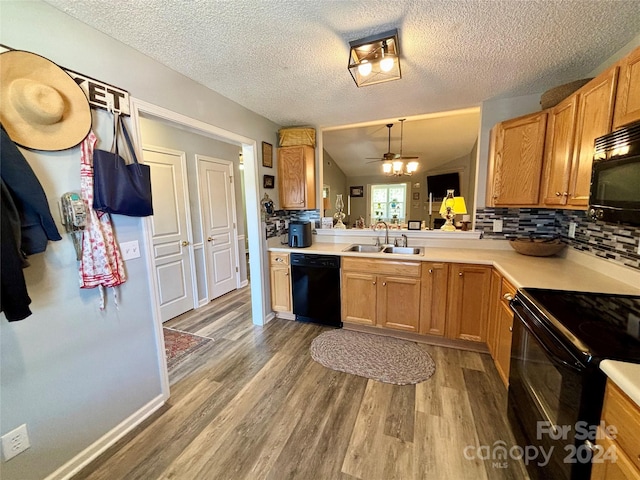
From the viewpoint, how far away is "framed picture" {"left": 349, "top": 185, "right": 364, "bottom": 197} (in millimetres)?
8398

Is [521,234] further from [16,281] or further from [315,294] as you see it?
[16,281]

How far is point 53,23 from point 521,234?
3.76m

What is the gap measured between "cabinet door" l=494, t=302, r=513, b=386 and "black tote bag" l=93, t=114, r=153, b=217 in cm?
255

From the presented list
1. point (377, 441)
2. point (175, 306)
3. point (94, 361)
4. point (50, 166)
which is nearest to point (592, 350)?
point (377, 441)

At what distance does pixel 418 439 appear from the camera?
1.58 m

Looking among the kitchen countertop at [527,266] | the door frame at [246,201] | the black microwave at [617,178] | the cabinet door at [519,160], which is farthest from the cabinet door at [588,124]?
the door frame at [246,201]

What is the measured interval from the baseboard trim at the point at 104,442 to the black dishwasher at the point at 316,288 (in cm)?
156

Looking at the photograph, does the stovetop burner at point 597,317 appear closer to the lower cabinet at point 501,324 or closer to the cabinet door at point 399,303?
the lower cabinet at point 501,324

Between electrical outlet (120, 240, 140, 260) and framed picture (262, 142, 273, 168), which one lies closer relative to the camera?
electrical outlet (120, 240, 140, 260)

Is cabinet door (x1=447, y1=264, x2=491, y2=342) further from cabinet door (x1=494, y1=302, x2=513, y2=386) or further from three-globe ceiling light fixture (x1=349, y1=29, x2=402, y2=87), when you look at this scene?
three-globe ceiling light fixture (x1=349, y1=29, x2=402, y2=87)

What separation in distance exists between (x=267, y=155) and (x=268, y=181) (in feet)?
0.99

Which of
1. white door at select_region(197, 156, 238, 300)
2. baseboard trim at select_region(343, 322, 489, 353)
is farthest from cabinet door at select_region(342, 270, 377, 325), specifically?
white door at select_region(197, 156, 238, 300)

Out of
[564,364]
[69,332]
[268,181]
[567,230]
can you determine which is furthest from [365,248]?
[69,332]

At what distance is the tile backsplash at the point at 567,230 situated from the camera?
1639 mm
